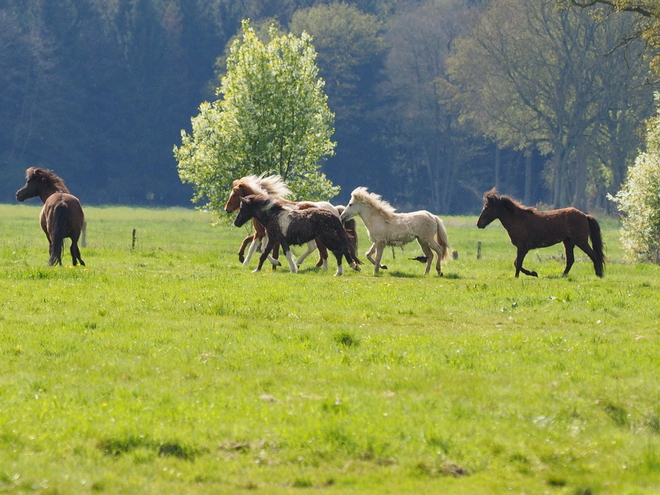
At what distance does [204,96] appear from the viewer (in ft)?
351

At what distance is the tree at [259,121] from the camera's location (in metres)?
39.8

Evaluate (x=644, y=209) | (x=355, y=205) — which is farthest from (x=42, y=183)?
(x=644, y=209)

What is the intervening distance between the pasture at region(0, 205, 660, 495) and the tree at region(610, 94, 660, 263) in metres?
19.0

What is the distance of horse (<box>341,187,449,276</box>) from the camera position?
2528 cm

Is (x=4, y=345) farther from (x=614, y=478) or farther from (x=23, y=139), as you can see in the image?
(x=23, y=139)

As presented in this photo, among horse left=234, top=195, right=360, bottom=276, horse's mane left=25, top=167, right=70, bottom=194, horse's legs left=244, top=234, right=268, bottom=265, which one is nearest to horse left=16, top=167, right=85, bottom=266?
horse's mane left=25, top=167, right=70, bottom=194

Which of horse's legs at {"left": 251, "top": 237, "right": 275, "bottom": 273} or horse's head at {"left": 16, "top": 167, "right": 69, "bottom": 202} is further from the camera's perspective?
horse's head at {"left": 16, "top": 167, "right": 69, "bottom": 202}

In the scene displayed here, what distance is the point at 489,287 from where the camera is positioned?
21.3 m

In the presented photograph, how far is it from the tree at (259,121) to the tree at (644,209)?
12686mm

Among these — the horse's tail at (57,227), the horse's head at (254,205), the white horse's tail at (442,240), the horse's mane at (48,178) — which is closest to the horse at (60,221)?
the horse's tail at (57,227)

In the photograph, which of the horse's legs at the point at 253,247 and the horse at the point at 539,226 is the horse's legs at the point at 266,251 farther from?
the horse at the point at 539,226

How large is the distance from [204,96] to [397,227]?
84.7 metres

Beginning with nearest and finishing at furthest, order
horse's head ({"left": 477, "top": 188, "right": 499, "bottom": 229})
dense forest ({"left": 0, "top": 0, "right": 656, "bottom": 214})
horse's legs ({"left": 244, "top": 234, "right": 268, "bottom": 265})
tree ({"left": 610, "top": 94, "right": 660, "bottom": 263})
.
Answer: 1. horse's head ({"left": 477, "top": 188, "right": 499, "bottom": 229})
2. horse's legs ({"left": 244, "top": 234, "right": 268, "bottom": 265})
3. tree ({"left": 610, "top": 94, "right": 660, "bottom": 263})
4. dense forest ({"left": 0, "top": 0, "right": 656, "bottom": 214})

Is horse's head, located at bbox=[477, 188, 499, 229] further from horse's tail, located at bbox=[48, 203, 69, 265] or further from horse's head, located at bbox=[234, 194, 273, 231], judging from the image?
horse's tail, located at bbox=[48, 203, 69, 265]
